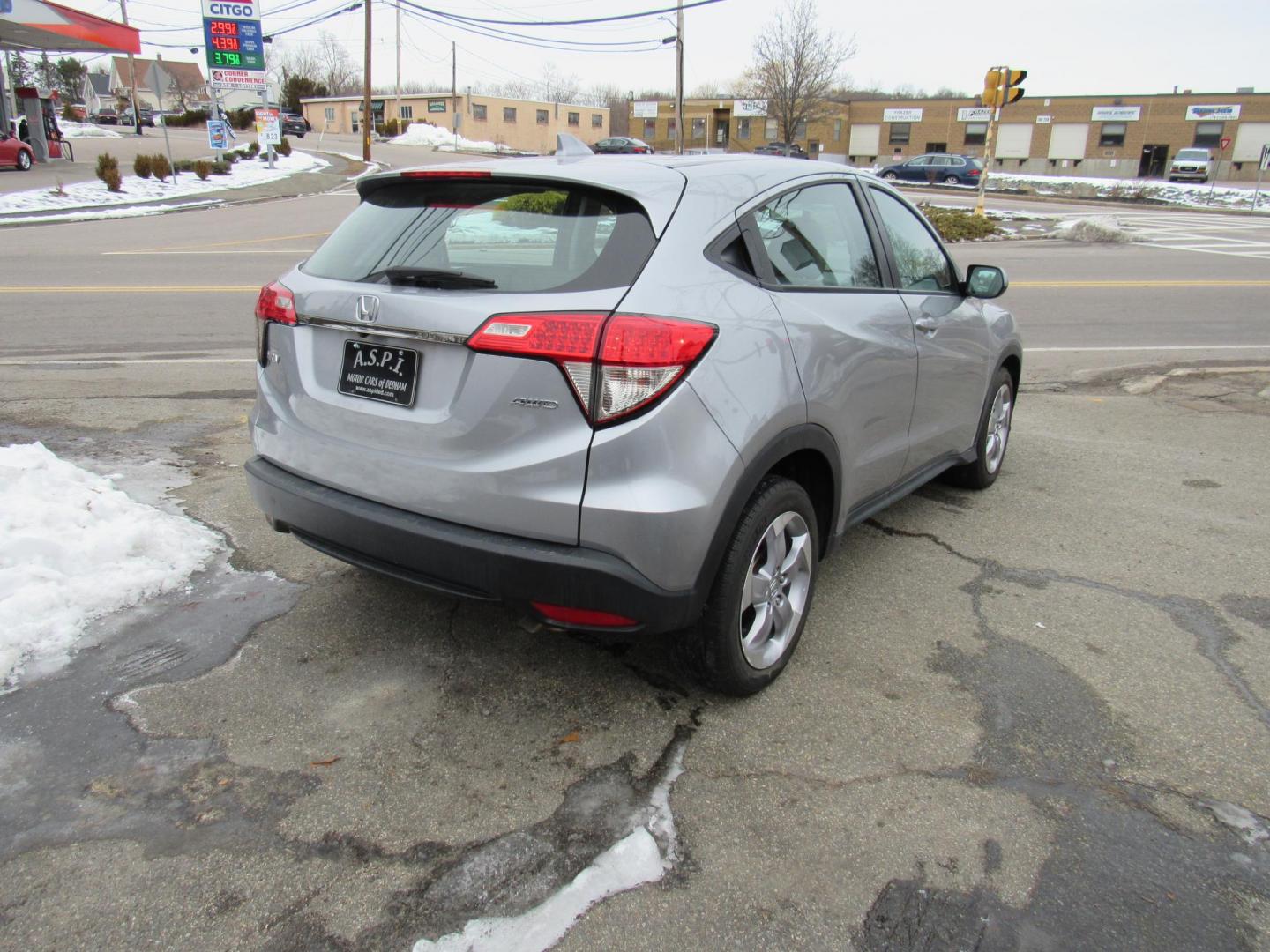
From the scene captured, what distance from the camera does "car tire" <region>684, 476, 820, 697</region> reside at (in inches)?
110

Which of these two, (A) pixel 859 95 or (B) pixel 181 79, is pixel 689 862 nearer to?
(A) pixel 859 95

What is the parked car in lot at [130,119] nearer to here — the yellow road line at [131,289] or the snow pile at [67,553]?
the yellow road line at [131,289]

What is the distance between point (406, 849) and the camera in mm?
2359

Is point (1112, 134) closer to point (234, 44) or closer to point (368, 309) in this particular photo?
point (234, 44)

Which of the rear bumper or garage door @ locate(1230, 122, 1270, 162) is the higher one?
garage door @ locate(1230, 122, 1270, 162)

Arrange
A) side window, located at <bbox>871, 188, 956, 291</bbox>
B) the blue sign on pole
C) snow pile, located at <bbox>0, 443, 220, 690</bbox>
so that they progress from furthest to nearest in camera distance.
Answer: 1. the blue sign on pole
2. side window, located at <bbox>871, 188, 956, 291</bbox>
3. snow pile, located at <bbox>0, 443, 220, 690</bbox>

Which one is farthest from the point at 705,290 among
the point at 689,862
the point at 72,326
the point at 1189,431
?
the point at 72,326

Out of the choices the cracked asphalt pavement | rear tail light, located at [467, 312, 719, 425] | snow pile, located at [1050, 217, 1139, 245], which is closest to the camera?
the cracked asphalt pavement

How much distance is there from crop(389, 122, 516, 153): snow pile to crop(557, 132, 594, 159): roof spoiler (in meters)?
59.2

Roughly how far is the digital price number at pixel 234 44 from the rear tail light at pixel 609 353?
36865 mm

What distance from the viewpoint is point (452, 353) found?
8.66ft

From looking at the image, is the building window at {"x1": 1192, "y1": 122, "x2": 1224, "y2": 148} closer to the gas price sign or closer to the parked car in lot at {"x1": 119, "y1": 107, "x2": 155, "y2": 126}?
the gas price sign

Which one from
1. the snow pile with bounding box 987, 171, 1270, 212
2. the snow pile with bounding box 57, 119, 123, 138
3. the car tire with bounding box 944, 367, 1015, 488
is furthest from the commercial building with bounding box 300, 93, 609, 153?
the car tire with bounding box 944, 367, 1015, 488

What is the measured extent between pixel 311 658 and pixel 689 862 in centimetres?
161
